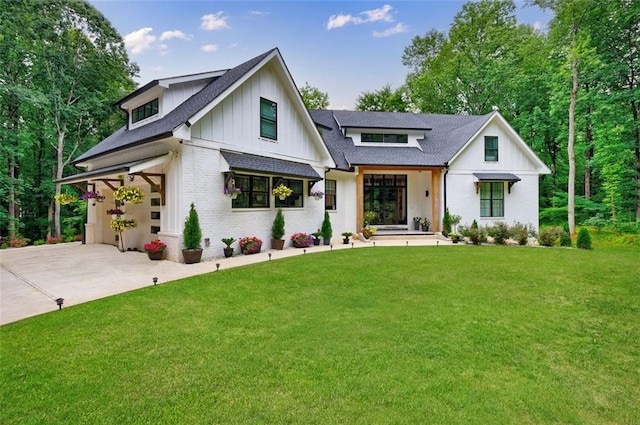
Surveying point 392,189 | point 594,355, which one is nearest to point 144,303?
point 594,355

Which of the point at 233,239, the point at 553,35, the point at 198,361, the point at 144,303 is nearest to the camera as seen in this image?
the point at 198,361

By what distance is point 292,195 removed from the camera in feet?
43.1

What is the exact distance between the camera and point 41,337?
398 centimetres

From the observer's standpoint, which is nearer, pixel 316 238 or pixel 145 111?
pixel 145 111

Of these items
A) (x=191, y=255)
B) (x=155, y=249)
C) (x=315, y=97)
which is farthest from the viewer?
(x=315, y=97)

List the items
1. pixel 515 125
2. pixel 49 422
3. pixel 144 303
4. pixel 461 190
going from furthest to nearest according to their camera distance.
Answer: pixel 515 125 < pixel 461 190 < pixel 144 303 < pixel 49 422

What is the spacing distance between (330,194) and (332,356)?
40.8ft

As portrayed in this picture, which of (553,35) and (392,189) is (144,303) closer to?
(392,189)

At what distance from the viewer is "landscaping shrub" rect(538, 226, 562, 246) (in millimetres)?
12875

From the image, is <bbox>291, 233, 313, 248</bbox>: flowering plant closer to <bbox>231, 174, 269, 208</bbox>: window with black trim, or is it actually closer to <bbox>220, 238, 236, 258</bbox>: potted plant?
<bbox>231, 174, 269, 208</bbox>: window with black trim

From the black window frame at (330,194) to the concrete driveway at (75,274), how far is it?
481 cm

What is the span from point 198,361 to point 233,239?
7160mm

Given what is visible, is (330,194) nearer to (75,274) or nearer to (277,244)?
(277,244)

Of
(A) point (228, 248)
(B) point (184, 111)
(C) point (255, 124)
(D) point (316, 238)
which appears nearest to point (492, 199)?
(D) point (316, 238)
